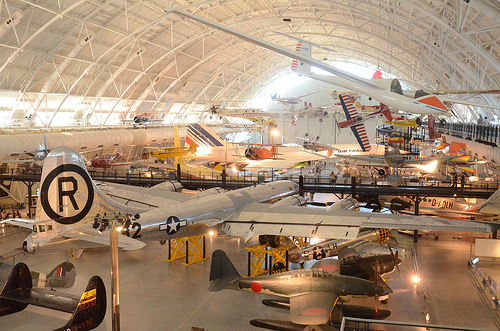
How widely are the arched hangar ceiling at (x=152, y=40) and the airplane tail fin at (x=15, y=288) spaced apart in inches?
777

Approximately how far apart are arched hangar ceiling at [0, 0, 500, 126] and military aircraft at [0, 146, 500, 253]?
13.5 m

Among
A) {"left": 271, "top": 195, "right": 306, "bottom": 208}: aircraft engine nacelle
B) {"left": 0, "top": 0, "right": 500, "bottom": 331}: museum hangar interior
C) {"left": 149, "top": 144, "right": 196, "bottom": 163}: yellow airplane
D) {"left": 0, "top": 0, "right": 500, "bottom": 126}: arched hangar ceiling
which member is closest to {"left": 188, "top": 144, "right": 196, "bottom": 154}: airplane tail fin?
{"left": 149, "top": 144, "right": 196, "bottom": 163}: yellow airplane

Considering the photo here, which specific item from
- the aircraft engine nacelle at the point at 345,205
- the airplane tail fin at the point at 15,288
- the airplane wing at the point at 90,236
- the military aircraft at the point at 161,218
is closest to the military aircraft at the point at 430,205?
the aircraft engine nacelle at the point at 345,205

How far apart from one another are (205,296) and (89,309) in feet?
17.3

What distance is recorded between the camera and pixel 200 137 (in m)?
33.8

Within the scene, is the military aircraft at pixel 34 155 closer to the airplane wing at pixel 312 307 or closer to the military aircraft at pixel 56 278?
the military aircraft at pixel 56 278

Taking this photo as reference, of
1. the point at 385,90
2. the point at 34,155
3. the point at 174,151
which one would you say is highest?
the point at 385,90

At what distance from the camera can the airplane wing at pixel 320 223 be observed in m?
12.6

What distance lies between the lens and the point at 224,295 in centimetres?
1559

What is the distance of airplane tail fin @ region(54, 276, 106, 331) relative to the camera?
10891 millimetres

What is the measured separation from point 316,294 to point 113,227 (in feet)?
23.0

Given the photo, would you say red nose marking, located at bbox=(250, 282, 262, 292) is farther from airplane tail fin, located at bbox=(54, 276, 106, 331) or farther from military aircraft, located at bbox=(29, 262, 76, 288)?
military aircraft, located at bbox=(29, 262, 76, 288)

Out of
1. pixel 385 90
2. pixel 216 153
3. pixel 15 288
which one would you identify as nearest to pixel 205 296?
pixel 15 288

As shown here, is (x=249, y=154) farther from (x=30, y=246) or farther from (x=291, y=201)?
(x=30, y=246)
